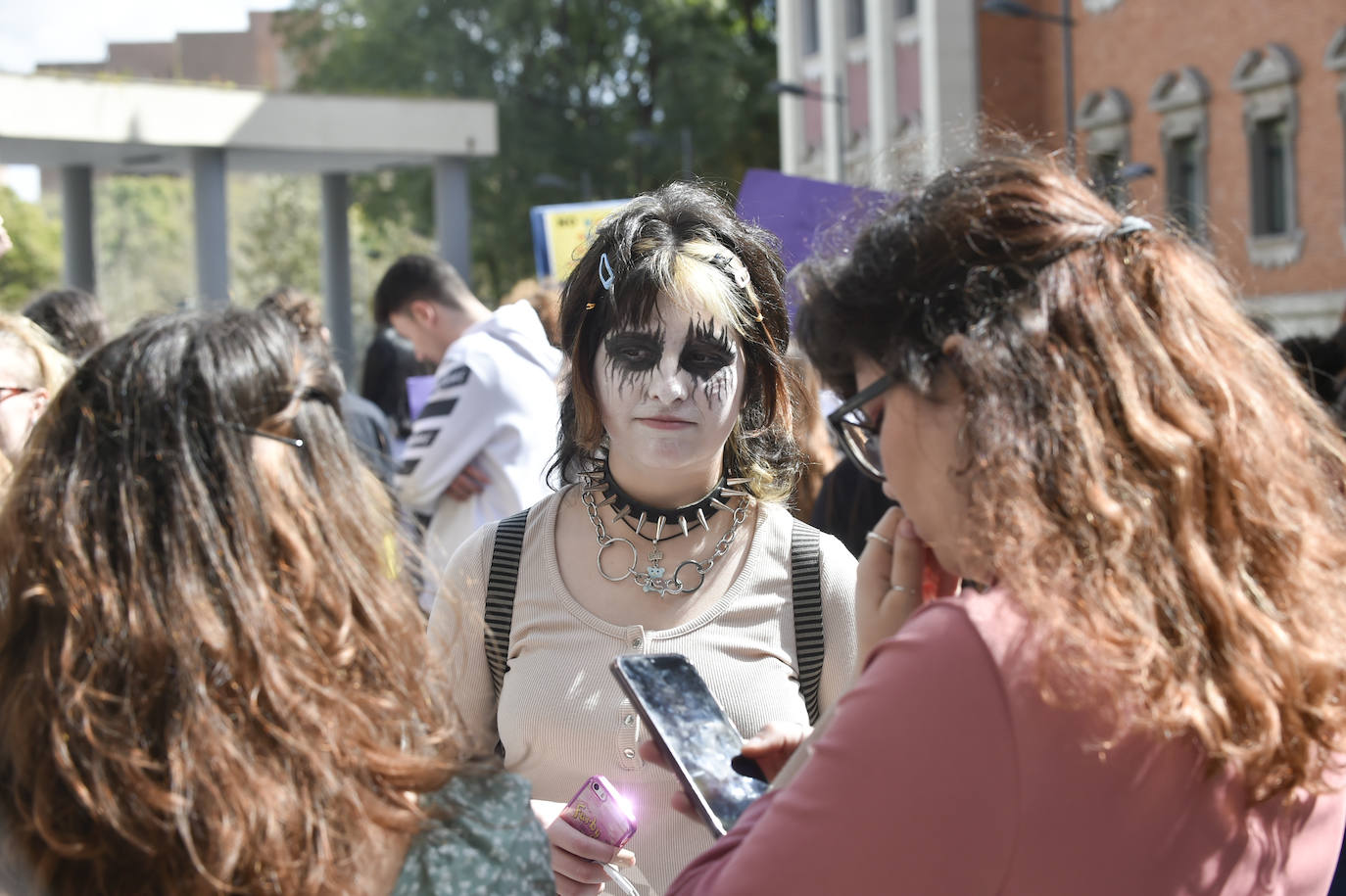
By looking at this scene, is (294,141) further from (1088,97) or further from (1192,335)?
(1192,335)

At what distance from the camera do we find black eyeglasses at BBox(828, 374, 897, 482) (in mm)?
1629

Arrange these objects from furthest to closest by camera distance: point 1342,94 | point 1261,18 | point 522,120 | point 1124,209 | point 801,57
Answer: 1. point 522,120
2. point 801,57
3. point 1261,18
4. point 1342,94
5. point 1124,209

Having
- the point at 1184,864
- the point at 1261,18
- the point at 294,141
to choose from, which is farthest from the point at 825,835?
the point at 1261,18

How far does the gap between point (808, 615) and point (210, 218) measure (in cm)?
1945

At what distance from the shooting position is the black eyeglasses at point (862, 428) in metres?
1.63

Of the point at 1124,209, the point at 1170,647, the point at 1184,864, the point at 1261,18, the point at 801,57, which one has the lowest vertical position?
the point at 1184,864

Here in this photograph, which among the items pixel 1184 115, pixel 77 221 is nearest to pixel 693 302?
pixel 77 221

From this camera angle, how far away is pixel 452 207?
22312mm

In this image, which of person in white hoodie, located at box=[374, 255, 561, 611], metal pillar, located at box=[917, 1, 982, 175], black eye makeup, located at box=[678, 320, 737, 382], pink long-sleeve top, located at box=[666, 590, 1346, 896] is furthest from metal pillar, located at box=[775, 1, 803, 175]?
pink long-sleeve top, located at box=[666, 590, 1346, 896]

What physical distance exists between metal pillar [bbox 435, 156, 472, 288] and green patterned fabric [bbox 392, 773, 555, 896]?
20.9 m

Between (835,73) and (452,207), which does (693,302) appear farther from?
(835,73)

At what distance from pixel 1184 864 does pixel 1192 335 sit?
545 millimetres

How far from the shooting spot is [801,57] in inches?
1248

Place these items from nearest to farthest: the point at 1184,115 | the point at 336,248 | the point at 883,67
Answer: the point at 1184,115 < the point at 336,248 < the point at 883,67
